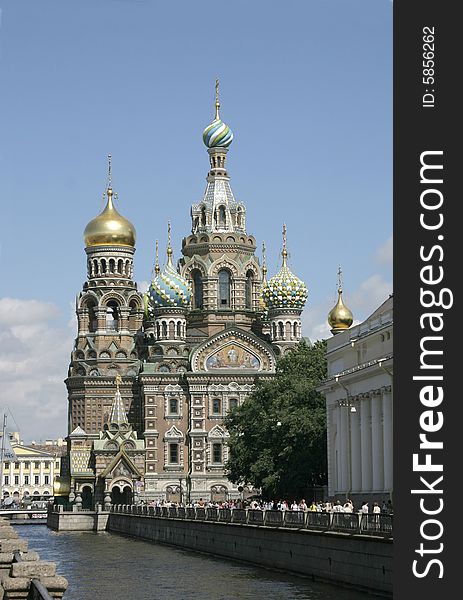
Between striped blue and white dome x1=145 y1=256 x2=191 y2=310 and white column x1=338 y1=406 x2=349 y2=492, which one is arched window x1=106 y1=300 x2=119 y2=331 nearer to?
striped blue and white dome x1=145 y1=256 x2=191 y2=310

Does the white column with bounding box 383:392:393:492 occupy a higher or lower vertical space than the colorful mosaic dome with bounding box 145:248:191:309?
lower

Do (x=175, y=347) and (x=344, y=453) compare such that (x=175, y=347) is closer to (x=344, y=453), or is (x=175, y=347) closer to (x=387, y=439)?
(x=344, y=453)

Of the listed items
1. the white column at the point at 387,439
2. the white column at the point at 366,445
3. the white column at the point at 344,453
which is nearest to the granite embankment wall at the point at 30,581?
the white column at the point at 387,439

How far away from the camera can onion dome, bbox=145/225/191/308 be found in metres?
94.5

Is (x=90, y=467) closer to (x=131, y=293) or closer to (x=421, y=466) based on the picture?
(x=131, y=293)

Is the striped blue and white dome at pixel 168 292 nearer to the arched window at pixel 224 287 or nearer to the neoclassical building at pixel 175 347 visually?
the neoclassical building at pixel 175 347

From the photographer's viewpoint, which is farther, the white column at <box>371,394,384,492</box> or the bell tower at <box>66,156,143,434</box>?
the bell tower at <box>66,156,143,434</box>

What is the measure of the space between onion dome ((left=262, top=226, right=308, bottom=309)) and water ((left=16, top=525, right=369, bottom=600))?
34.9 meters

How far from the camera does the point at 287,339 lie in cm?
9606

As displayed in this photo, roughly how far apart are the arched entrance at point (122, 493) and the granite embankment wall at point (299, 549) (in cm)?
2851

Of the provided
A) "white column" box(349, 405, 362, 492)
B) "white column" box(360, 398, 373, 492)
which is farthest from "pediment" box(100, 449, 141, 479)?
"white column" box(360, 398, 373, 492)

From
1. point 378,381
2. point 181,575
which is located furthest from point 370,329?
point 181,575

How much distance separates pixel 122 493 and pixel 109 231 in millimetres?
19589

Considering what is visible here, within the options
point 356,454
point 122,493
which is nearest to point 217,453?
point 122,493
